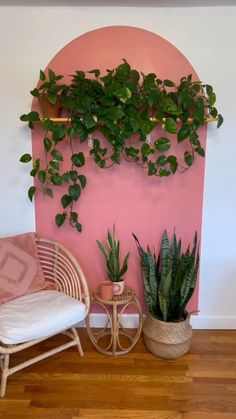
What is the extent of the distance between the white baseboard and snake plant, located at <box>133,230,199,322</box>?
13.4 inches

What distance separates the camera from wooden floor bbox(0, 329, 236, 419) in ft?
6.19

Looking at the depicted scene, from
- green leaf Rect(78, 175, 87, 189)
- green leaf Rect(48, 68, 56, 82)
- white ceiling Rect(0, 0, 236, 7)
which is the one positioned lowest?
green leaf Rect(78, 175, 87, 189)

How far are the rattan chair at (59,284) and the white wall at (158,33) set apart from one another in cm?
25

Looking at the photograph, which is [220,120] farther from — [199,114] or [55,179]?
[55,179]

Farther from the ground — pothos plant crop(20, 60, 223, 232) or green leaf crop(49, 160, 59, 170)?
pothos plant crop(20, 60, 223, 232)

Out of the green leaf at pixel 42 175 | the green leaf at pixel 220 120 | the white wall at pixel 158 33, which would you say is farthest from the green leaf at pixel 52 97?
the green leaf at pixel 220 120

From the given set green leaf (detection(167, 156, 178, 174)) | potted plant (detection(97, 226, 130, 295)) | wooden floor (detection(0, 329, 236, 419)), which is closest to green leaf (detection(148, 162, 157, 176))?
green leaf (detection(167, 156, 178, 174))

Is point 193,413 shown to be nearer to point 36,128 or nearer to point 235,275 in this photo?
point 235,275

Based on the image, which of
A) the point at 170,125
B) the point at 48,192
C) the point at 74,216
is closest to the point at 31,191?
the point at 48,192

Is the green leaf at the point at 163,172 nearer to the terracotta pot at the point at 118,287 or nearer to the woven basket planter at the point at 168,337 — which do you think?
the terracotta pot at the point at 118,287

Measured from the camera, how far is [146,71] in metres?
2.36

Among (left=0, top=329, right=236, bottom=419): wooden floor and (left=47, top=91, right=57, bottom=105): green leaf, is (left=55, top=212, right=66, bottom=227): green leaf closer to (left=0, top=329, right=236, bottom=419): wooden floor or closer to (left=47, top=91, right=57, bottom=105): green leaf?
(left=47, top=91, right=57, bottom=105): green leaf

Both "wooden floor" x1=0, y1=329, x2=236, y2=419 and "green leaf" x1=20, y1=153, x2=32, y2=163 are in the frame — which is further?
"green leaf" x1=20, y1=153, x2=32, y2=163

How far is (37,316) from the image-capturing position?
6.62 ft
